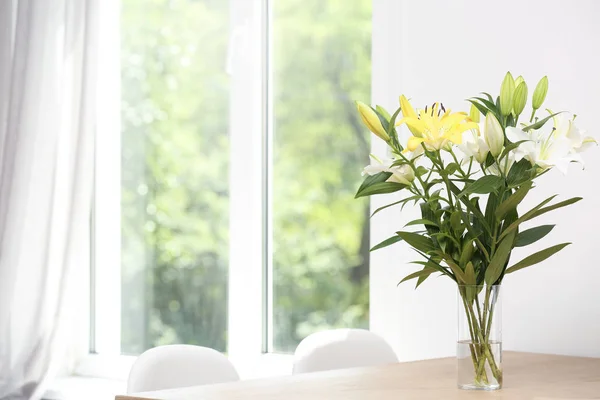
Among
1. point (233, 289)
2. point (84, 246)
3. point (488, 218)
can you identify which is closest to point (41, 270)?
point (84, 246)

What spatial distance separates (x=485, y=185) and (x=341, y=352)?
87 cm

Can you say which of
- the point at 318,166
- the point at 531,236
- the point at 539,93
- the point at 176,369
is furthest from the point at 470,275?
the point at 318,166

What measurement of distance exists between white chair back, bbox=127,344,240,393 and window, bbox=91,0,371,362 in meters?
0.82

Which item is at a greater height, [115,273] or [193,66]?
[193,66]

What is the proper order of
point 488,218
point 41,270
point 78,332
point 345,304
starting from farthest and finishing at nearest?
point 78,332
point 41,270
point 345,304
point 488,218

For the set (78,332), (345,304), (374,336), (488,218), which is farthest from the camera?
(78,332)

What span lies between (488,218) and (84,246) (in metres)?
1.81

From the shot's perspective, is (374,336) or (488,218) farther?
(374,336)

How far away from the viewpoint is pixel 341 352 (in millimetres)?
2182

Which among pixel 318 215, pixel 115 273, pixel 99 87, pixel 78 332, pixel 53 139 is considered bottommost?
pixel 78 332

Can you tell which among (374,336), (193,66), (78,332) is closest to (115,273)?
(78,332)

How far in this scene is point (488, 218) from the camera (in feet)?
4.92

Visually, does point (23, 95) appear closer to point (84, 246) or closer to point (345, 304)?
point (84, 246)

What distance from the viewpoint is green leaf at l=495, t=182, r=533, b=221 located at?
1440 mm
